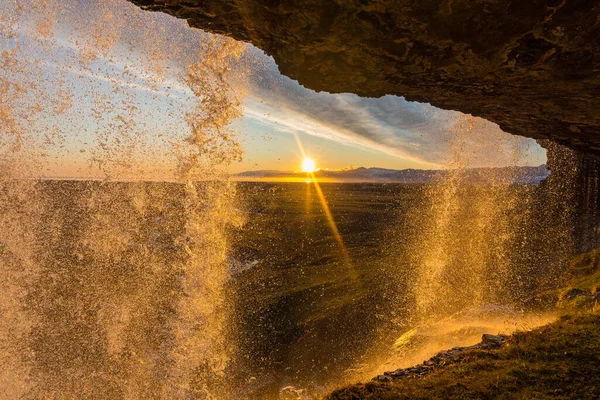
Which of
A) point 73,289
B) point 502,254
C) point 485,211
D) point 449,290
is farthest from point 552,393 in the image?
point 485,211

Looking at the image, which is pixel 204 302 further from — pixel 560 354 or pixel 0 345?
pixel 560 354

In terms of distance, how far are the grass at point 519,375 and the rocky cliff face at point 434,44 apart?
4562 mm

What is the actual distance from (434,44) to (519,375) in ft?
19.7

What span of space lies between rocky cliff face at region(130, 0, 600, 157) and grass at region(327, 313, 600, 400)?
4.56 m

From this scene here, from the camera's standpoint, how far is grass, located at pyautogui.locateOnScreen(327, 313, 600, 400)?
5547mm

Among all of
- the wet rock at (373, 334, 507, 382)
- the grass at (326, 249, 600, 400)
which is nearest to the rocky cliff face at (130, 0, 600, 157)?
the grass at (326, 249, 600, 400)

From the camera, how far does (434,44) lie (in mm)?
4258

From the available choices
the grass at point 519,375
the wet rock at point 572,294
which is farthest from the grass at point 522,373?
the wet rock at point 572,294

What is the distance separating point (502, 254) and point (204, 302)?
24.8m

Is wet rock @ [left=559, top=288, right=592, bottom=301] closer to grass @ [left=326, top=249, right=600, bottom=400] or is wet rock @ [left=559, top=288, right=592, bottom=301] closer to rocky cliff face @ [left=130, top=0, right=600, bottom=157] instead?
grass @ [left=326, top=249, right=600, bottom=400]

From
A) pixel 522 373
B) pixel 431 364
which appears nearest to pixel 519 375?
pixel 522 373

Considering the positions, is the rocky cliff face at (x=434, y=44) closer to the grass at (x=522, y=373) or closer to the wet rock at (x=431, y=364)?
the grass at (x=522, y=373)

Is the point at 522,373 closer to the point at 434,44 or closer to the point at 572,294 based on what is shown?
the point at 434,44

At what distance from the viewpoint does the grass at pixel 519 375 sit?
5547 mm
